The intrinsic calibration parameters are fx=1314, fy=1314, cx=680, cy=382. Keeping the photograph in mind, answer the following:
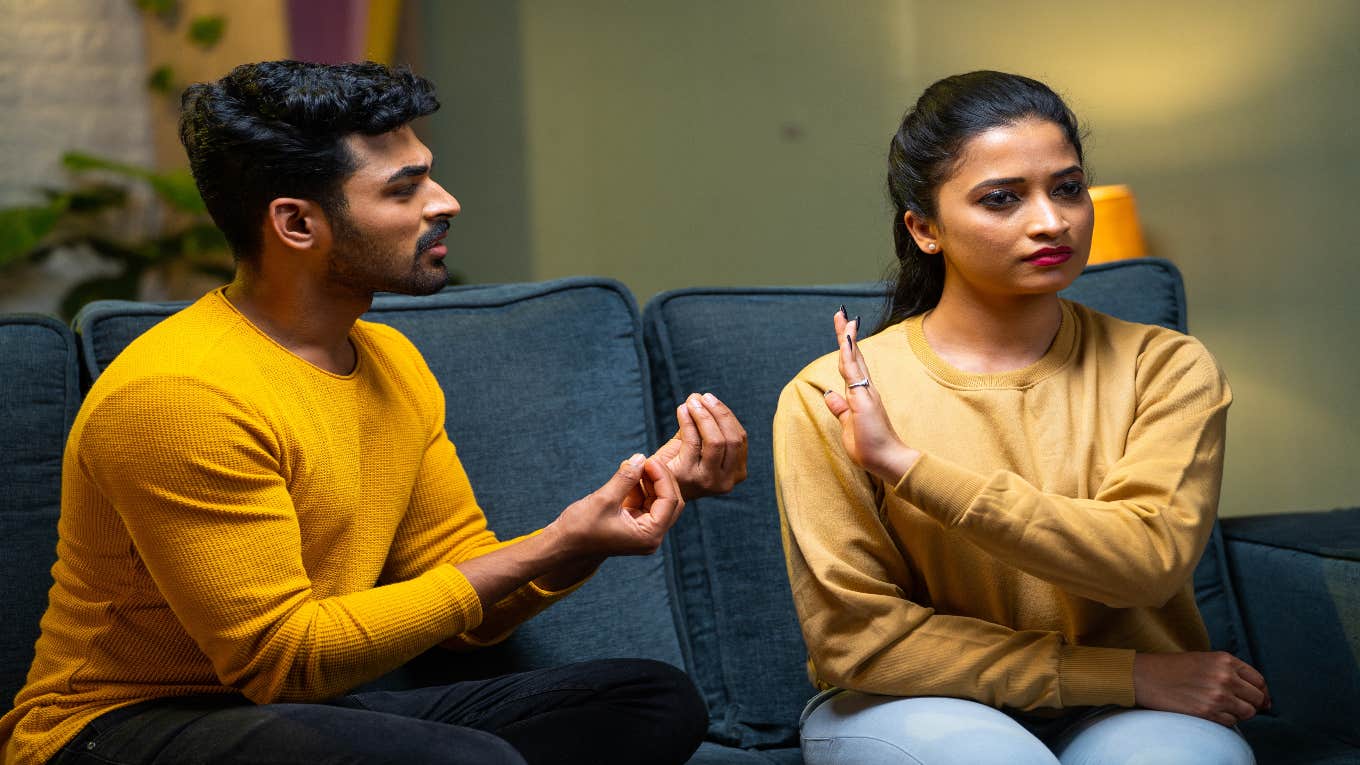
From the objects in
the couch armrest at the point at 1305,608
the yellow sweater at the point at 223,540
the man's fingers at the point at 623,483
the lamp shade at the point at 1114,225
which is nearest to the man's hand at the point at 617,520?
the man's fingers at the point at 623,483

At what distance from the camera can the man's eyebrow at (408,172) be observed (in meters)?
1.31

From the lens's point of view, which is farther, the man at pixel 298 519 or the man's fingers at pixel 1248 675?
the man's fingers at pixel 1248 675

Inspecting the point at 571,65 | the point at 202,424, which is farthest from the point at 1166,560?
the point at 571,65

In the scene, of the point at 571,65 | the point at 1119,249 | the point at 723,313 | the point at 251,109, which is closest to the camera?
the point at 251,109

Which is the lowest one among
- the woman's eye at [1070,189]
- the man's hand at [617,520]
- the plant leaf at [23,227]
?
the plant leaf at [23,227]

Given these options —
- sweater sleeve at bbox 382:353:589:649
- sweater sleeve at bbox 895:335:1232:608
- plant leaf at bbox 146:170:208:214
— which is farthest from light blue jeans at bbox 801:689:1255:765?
plant leaf at bbox 146:170:208:214

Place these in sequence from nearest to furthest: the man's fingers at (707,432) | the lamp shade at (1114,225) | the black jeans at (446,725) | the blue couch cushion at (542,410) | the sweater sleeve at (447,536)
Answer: the black jeans at (446,725)
the man's fingers at (707,432)
the sweater sleeve at (447,536)
the blue couch cushion at (542,410)
the lamp shade at (1114,225)

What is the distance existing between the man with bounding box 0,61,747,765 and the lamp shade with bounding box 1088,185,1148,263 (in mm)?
1392

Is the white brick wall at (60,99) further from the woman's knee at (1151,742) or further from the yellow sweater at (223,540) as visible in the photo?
the woman's knee at (1151,742)

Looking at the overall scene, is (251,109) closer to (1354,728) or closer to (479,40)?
(1354,728)

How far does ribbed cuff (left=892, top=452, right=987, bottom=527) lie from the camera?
1219mm

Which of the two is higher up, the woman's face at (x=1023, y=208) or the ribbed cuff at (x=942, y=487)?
the woman's face at (x=1023, y=208)

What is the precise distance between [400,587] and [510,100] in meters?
2.63

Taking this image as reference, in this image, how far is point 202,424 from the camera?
1.16 m
